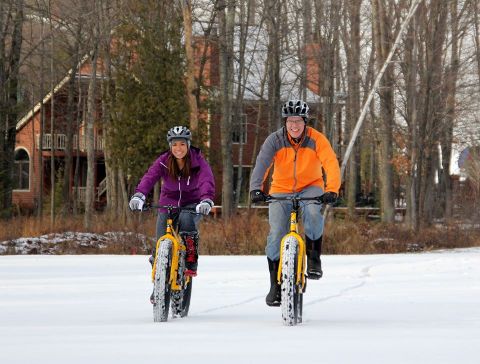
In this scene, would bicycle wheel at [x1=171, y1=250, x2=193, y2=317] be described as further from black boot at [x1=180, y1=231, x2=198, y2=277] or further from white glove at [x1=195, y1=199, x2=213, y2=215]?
white glove at [x1=195, y1=199, x2=213, y2=215]

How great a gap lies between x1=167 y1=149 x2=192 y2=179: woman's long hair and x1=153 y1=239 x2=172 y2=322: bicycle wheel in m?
0.69

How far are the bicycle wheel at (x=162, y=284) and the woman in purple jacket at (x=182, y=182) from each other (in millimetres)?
451

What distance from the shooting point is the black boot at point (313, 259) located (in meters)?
10.4

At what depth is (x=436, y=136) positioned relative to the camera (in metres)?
41.7

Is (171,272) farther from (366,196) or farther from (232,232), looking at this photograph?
(366,196)

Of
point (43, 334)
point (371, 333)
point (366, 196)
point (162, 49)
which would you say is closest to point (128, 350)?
point (43, 334)

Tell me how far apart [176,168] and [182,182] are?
0.47 feet

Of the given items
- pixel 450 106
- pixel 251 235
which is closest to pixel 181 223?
pixel 251 235

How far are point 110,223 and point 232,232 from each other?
554cm

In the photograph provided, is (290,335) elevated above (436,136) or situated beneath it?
situated beneath

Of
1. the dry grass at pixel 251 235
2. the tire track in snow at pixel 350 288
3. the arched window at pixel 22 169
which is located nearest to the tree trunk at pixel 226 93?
the dry grass at pixel 251 235

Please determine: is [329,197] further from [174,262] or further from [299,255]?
[174,262]

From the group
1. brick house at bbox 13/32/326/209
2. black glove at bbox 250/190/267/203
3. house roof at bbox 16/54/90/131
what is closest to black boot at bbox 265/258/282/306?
black glove at bbox 250/190/267/203

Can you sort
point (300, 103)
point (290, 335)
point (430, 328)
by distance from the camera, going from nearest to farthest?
point (290, 335), point (430, 328), point (300, 103)
